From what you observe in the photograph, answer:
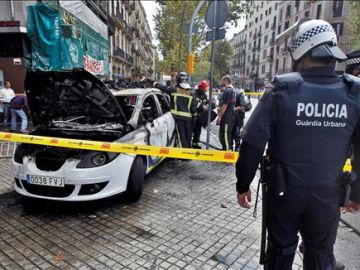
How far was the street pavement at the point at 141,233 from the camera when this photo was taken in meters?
2.88

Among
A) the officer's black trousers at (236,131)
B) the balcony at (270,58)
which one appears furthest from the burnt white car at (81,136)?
the balcony at (270,58)

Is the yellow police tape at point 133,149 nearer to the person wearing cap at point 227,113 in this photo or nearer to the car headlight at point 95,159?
the car headlight at point 95,159

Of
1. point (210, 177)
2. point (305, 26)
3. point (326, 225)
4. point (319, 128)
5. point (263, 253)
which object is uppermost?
point (305, 26)

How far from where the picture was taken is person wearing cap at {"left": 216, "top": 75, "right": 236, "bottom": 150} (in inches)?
250

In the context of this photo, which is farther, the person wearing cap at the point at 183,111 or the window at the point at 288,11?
the window at the point at 288,11

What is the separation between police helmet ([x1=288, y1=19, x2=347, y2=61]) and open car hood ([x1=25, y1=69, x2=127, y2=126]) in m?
2.62

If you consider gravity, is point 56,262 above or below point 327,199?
below

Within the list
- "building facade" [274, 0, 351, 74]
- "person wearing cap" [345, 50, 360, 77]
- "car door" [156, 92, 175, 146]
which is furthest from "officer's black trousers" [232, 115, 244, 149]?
"building facade" [274, 0, 351, 74]

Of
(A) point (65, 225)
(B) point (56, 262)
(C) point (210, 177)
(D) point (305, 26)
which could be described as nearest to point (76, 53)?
(C) point (210, 177)

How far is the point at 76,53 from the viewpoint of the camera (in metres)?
11.7

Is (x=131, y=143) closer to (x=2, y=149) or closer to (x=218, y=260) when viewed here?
(x=218, y=260)

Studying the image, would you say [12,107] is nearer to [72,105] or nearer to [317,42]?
[72,105]

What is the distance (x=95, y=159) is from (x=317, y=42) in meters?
2.83

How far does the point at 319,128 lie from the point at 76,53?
11.4m
